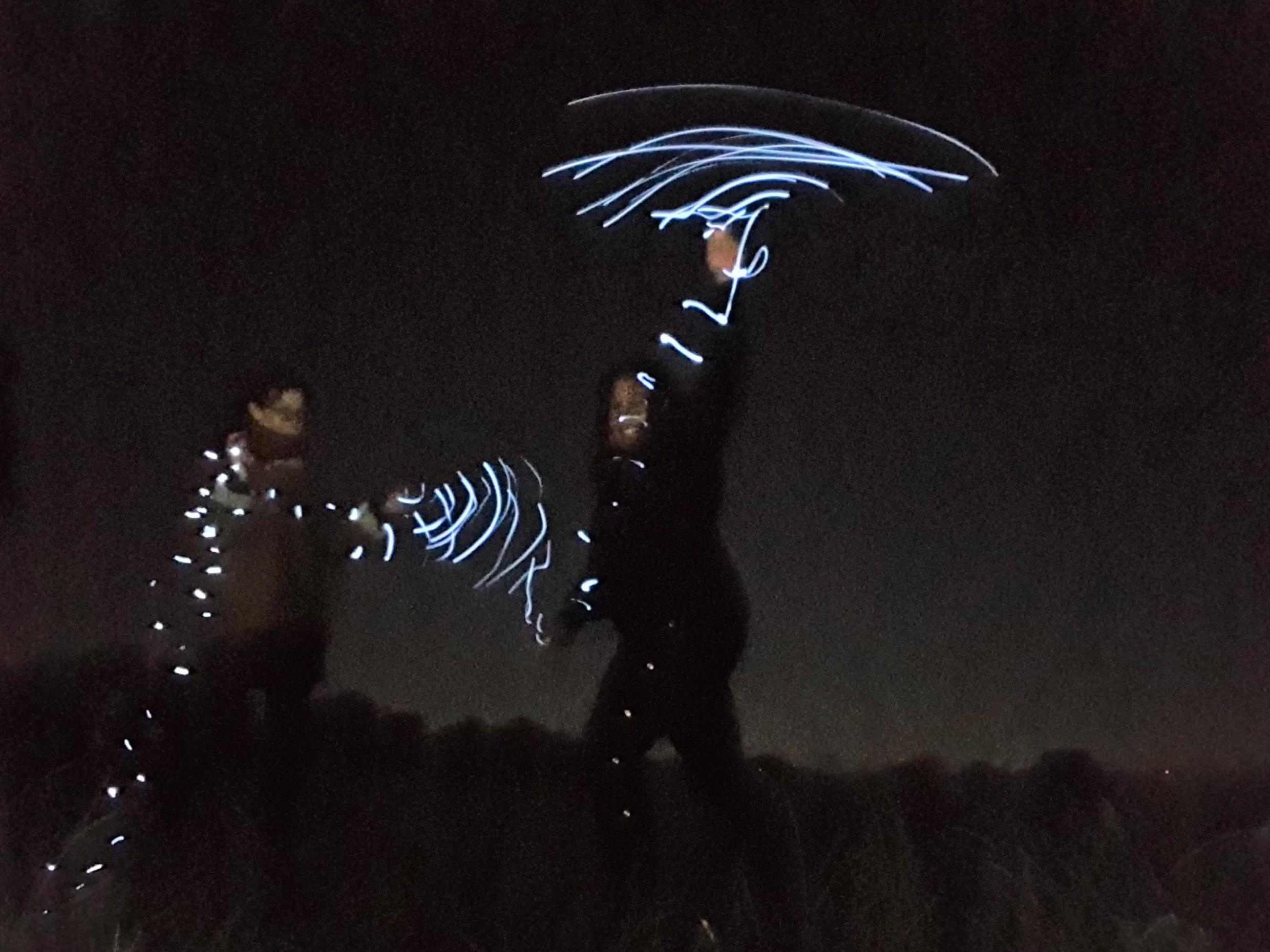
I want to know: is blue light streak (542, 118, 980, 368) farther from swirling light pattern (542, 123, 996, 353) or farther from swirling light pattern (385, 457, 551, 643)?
swirling light pattern (385, 457, 551, 643)

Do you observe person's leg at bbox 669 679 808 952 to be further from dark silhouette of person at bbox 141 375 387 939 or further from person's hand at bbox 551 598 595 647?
dark silhouette of person at bbox 141 375 387 939

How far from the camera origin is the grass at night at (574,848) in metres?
0.87

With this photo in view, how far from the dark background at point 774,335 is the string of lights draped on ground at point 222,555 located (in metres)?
0.02

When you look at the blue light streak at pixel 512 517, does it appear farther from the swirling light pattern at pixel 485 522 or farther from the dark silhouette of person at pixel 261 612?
the dark silhouette of person at pixel 261 612

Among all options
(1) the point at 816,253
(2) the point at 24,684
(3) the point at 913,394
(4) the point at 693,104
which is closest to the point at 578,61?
(4) the point at 693,104

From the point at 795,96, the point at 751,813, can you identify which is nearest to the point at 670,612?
the point at 751,813

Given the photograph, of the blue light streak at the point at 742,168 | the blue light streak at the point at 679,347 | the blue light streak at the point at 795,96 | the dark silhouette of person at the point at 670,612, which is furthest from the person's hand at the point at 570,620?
the blue light streak at the point at 795,96

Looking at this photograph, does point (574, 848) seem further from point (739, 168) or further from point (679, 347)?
point (739, 168)

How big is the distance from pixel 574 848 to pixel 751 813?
0.53 feet

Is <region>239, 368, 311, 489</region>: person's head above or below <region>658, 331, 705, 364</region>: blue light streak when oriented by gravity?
below

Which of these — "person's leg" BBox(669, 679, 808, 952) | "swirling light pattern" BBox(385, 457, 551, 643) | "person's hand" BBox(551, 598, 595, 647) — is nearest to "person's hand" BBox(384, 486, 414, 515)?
"swirling light pattern" BBox(385, 457, 551, 643)

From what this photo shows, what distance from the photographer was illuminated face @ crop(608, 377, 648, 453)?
849 mm

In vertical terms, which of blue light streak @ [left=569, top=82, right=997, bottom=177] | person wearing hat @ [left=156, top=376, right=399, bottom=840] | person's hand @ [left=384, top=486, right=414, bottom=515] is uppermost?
blue light streak @ [left=569, top=82, right=997, bottom=177]

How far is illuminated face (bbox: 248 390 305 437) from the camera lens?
0.85 metres
